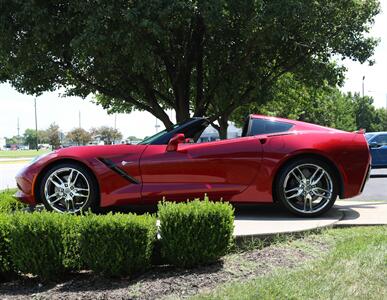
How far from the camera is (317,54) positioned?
47.2 feet

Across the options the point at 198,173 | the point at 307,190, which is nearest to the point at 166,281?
the point at 198,173

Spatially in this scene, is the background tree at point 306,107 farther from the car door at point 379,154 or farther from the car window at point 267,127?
the car window at point 267,127

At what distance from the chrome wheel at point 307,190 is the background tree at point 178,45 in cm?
479

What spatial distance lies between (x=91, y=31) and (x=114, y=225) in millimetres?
6405

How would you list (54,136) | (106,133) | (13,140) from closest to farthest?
(54,136) < (106,133) < (13,140)

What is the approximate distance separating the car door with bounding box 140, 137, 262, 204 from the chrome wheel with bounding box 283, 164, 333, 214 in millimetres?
458

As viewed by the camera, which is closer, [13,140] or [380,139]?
[380,139]

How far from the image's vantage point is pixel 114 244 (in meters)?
3.88

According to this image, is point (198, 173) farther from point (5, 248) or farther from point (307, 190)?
point (5, 248)

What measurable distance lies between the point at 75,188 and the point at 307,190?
2.77 m

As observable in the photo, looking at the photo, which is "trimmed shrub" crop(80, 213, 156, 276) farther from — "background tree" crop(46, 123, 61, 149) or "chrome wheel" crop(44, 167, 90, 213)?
"background tree" crop(46, 123, 61, 149)

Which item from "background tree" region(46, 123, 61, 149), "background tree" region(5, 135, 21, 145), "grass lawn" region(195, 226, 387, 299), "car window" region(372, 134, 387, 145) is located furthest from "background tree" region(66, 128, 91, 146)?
"background tree" region(5, 135, 21, 145)

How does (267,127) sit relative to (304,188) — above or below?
above

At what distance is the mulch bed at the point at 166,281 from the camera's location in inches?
143
